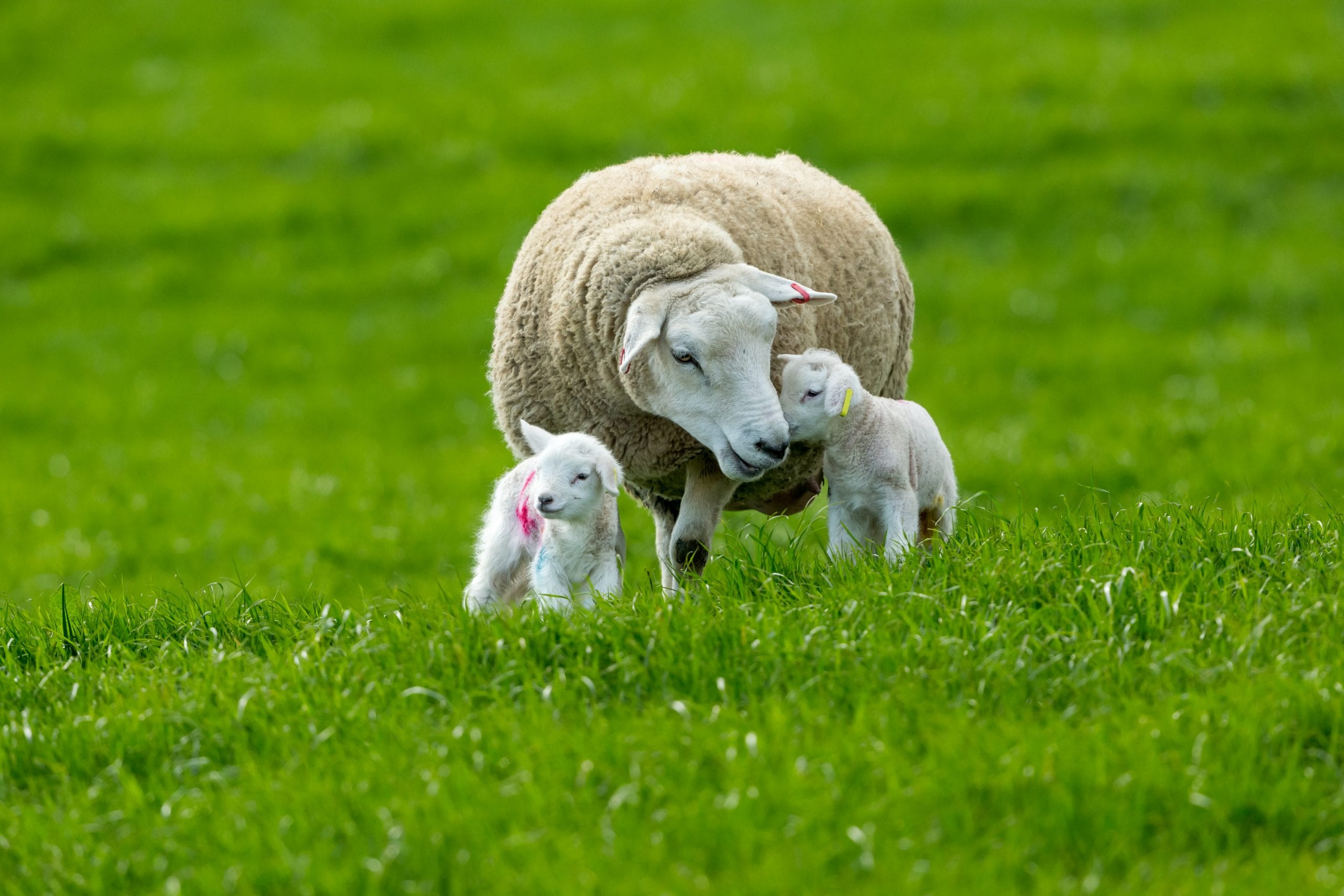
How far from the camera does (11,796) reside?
3.87 meters

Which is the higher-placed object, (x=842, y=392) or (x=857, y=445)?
(x=842, y=392)

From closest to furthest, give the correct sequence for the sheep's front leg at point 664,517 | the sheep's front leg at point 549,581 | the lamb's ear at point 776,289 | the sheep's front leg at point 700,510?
the sheep's front leg at point 549,581 < the lamb's ear at point 776,289 < the sheep's front leg at point 700,510 < the sheep's front leg at point 664,517

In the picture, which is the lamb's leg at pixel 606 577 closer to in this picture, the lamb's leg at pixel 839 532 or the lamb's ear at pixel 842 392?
the lamb's leg at pixel 839 532

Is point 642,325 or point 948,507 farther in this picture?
point 948,507

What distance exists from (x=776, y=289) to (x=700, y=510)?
94 cm

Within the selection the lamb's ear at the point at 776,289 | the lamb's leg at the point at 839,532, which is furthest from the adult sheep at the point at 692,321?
the lamb's leg at the point at 839,532

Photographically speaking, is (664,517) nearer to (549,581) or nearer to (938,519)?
(938,519)

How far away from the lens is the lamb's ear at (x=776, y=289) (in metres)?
4.79

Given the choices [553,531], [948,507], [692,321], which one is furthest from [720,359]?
[948,507]

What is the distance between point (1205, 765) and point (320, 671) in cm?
236

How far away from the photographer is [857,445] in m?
4.63

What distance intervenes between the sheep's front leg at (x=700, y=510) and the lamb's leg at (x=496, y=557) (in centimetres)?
75

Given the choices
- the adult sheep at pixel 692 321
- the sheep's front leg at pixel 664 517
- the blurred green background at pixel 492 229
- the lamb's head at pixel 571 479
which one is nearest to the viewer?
the lamb's head at pixel 571 479

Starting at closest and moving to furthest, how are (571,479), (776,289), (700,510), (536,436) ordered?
(571,479)
(536,436)
(776,289)
(700,510)
